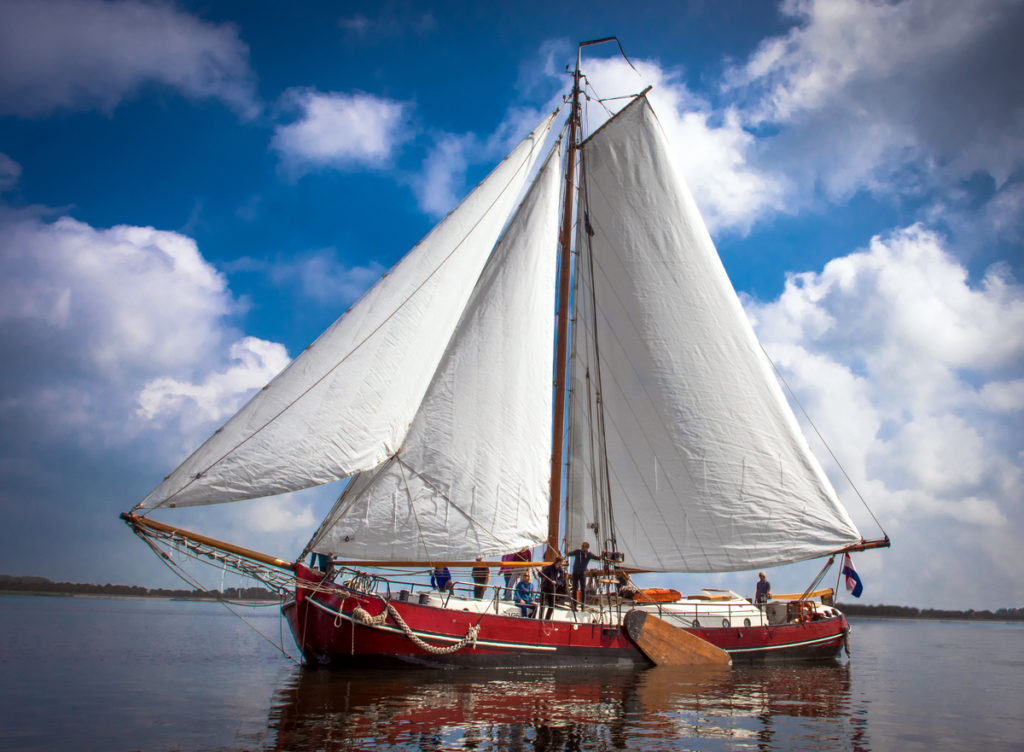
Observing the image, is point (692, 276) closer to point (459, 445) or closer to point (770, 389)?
point (770, 389)

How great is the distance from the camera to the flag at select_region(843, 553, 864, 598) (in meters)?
23.4

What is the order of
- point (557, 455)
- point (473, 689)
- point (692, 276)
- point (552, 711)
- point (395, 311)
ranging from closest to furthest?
point (552, 711), point (473, 689), point (395, 311), point (557, 455), point (692, 276)

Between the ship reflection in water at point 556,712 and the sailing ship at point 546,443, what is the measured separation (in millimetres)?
1522

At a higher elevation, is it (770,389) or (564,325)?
(564,325)

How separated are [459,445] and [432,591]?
376 centimetres

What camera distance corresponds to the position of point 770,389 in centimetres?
2356

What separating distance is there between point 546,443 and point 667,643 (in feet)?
22.0

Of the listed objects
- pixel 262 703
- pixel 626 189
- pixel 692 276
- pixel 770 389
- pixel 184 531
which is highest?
pixel 626 189

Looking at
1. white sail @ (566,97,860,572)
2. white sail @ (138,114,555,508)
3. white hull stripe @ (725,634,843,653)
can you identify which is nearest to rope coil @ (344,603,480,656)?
white sail @ (138,114,555,508)

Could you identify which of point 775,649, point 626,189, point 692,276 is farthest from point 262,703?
point 626,189

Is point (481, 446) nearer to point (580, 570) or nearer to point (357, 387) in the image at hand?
point (357, 387)

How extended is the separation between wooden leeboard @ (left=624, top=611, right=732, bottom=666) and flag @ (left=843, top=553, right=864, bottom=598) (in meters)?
5.40

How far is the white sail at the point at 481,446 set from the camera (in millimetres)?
18000

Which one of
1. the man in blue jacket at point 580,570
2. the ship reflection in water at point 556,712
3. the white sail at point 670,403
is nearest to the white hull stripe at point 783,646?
the white sail at point 670,403
